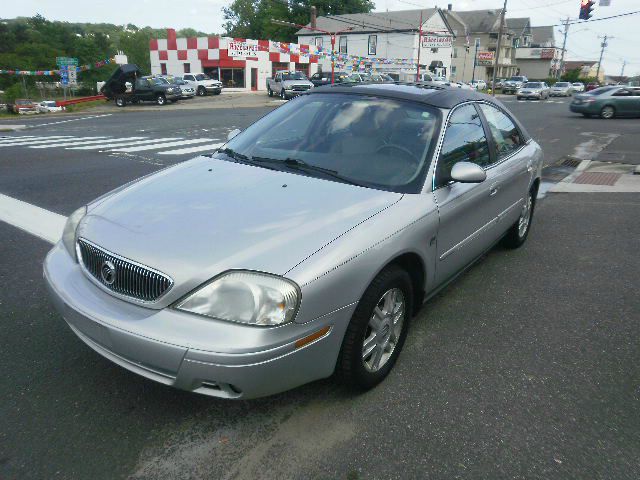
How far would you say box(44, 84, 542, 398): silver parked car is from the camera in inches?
81.8

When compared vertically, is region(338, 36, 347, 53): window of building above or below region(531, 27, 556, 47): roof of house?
below

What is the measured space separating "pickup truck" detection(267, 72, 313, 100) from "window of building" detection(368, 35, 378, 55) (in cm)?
2570

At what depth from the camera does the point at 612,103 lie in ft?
71.3

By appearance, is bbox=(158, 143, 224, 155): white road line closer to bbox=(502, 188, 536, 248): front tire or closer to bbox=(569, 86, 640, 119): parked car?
bbox=(502, 188, 536, 248): front tire

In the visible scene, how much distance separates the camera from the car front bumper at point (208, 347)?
2.01 metres

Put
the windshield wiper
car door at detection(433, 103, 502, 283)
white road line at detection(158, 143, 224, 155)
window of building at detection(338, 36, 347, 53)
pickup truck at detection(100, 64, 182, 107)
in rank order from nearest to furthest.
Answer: the windshield wiper, car door at detection(433, 103, 502, 283), white road line at detection(158, 143, 224, 155), pickup truck at detection(100, 64, 182, 107), window of building at detection(338, 36, 347, 53)

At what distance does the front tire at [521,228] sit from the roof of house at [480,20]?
74.9 meters

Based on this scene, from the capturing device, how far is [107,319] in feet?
A: 7.24

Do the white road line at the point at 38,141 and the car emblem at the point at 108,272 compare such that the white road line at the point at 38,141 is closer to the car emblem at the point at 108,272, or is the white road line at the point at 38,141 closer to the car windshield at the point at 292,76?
the car emblem at the point at 108,272

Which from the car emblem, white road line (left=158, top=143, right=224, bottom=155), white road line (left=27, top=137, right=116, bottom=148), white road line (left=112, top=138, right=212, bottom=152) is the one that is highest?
the car emblem

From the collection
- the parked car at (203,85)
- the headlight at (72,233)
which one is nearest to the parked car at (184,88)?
the parked car at (203,85)

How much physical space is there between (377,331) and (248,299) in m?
0.85

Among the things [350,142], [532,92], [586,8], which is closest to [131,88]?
[586,8]

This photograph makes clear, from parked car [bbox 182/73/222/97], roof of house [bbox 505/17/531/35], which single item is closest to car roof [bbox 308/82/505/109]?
parked car [bbox 182/73/222/97]
